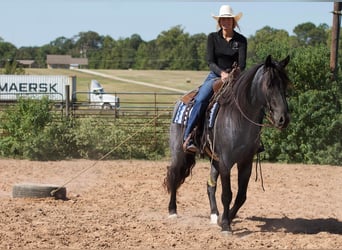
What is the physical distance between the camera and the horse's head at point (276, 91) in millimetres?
6273

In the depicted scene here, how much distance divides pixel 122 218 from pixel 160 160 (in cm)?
800

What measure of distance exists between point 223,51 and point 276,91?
3.80ft

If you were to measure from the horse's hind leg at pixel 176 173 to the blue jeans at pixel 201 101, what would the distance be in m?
0.63

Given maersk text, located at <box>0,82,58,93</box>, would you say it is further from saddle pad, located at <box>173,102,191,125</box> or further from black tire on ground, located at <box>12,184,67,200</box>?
saddle pad, located at <box>173,102,191,125</box>

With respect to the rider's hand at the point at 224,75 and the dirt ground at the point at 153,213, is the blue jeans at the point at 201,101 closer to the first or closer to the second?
the rider's hand at the point at 224,75

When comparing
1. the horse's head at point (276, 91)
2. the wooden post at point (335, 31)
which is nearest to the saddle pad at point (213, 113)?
the horse's head at point (276, 91)

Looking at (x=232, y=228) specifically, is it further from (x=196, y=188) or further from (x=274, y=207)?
(x=196, y=188)

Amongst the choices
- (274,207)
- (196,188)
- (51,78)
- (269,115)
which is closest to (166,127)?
(196,188)

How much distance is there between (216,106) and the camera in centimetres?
721

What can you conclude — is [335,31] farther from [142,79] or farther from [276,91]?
[142,79]

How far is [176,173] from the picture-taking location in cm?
810

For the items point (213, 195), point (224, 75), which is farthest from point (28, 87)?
point (224, 75)

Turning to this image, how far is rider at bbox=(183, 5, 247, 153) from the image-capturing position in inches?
284

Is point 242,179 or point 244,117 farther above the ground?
point 244,117
